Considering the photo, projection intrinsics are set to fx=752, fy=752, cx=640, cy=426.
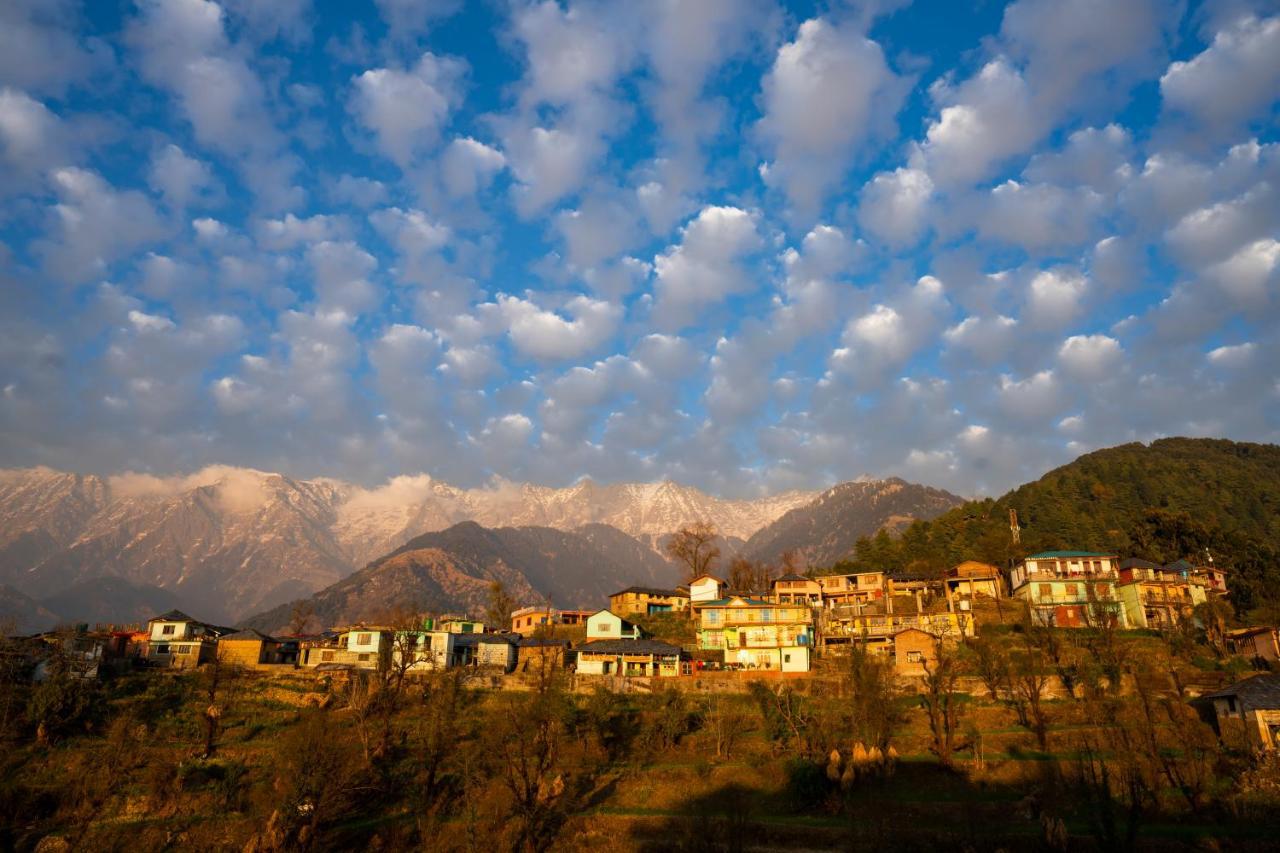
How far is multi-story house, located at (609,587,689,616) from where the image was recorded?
10269 centimetres

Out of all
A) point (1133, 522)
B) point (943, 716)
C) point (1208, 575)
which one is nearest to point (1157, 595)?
point (1208, 575)

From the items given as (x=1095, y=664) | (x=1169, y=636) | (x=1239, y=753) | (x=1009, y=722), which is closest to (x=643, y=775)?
(x=1009, y=722)

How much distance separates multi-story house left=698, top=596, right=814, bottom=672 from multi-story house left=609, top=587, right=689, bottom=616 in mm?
25183

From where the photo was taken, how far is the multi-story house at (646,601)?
103m

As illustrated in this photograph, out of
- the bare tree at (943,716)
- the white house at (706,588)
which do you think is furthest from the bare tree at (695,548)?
the bare tree at (943,716)

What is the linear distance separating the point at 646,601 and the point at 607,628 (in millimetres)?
21557

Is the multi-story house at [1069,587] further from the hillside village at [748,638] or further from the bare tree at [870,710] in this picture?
the bare tree at [870,710]

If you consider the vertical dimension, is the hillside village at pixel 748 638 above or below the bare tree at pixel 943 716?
above

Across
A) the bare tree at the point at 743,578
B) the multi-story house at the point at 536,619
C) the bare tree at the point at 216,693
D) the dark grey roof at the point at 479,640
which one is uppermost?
the bare tree at the point at 743,578

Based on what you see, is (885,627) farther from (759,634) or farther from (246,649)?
(246,649)

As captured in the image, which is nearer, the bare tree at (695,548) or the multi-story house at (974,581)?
the multi-story house at (974,581)

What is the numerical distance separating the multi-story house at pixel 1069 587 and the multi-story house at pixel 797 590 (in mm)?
24625

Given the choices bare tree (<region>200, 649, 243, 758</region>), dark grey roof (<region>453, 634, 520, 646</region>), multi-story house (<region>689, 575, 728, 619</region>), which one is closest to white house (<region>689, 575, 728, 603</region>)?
multi-story house (<region>689, 575, 728, 619</region>)

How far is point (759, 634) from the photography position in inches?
2844
